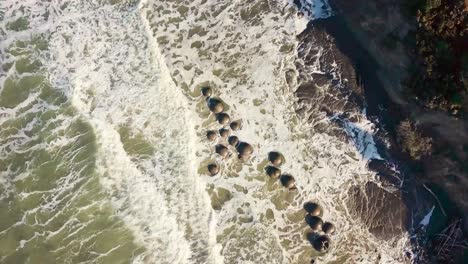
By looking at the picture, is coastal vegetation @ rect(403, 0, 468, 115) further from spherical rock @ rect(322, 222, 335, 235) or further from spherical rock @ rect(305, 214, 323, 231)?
spherical rock @ rect(305, 214, 323, 231)

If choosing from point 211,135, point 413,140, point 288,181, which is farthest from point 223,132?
point 413,140

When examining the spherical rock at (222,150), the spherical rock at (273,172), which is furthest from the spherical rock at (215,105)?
the spherical rock at (273,172)

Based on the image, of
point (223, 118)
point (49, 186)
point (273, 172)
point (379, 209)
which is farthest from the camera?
point (379, 209)

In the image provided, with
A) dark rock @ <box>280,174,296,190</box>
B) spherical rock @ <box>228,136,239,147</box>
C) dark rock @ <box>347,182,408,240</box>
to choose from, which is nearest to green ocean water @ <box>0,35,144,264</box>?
spherical rock @ <box>228,136,239,147</box>

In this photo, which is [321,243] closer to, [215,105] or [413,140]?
[413,140]

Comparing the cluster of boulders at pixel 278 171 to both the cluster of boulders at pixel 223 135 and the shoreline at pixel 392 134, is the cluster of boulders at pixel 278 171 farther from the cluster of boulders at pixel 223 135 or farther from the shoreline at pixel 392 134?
the shoreline at pixel 392 134

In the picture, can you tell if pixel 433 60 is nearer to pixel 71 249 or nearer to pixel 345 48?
pixel 345 48
